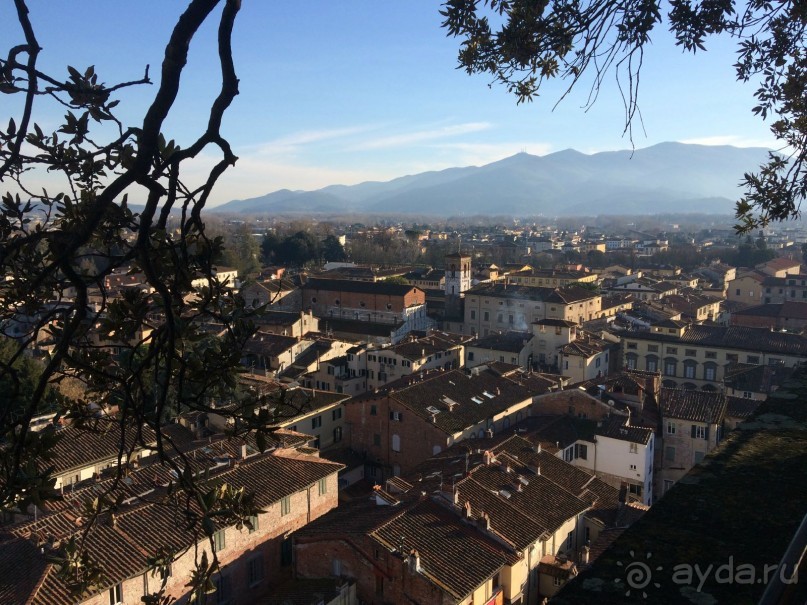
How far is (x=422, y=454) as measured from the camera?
17578 mm

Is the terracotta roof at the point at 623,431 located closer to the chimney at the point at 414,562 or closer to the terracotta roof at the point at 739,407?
the terracotta roof at the point at 739,407

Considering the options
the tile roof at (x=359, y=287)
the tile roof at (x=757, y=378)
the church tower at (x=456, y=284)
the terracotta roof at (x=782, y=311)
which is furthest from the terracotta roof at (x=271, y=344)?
the terracotta roof at (x=782, y=311)

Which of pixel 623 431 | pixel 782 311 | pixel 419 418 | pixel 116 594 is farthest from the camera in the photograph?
pixel 782 311

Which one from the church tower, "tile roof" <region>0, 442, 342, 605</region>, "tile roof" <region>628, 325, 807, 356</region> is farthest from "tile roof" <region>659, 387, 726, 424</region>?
the church tower

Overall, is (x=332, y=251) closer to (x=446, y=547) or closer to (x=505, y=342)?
(x=505, y=342)

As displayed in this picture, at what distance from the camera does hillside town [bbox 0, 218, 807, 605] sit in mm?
9102

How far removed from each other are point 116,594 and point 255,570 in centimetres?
287

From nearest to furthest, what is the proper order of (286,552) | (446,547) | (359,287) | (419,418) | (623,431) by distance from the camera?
(446,547)
(286,552)
(623,431)
(419,418)
(359,287)

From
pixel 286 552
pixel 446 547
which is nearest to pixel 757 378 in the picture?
pixel 446 547

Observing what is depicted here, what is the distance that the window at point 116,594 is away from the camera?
29.8 feet

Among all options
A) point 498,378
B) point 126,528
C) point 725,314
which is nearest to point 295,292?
point 498,378

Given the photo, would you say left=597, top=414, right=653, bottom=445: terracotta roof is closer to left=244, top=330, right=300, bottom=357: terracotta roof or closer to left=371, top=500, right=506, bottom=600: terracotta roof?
left=371, top=500, right=506, bottom=600: terracotta roof

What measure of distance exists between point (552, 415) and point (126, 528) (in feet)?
38.1

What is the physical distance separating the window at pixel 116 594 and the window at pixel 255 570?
2.62 metres
